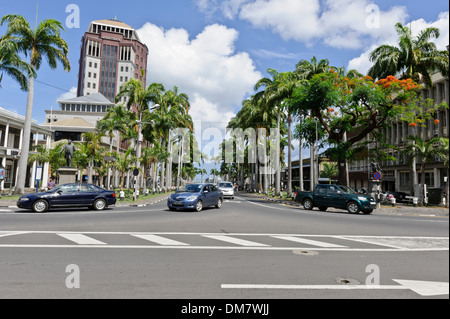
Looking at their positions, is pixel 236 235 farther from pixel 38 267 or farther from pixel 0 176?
pixel 0 176

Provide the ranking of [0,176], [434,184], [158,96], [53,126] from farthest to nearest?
[53,126]
[434,184]
[158,96]
[0,176]

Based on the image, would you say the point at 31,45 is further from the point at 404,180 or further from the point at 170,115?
the point at 404,180

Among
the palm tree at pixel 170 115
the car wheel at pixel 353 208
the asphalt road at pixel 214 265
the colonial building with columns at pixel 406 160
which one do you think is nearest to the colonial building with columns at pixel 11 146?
the palm tree at pixel 170 115

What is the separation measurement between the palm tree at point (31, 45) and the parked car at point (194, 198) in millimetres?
15977

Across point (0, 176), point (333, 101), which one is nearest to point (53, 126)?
point (0, 176)

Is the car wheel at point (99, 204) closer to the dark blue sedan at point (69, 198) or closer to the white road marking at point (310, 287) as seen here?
the dark blue sedan at point (69, 198)

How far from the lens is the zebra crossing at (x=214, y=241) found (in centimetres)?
749

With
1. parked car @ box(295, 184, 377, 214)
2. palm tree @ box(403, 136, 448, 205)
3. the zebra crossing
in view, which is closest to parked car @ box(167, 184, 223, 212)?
parked car @ box(295, 184, 377, 214)

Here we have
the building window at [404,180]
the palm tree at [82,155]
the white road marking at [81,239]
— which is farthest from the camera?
the building window at [404,180]

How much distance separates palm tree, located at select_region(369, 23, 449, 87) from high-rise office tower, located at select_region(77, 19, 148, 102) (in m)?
98.5

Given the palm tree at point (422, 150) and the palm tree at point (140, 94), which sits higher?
the palm tree at point (140, 94)

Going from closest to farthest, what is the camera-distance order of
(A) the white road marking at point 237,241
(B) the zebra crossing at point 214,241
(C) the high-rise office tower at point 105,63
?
(B) the zebra crossing at point 214,241 < (A) the white road marking at point 237,241 < (C) the high-rise office tower at point 105,63

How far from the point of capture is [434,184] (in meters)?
38.3

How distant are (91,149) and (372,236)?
33.6 m
